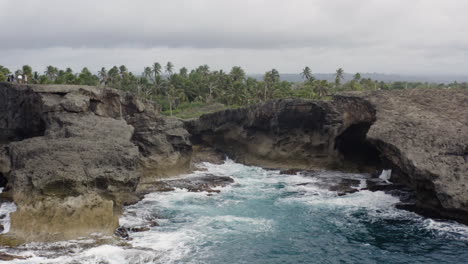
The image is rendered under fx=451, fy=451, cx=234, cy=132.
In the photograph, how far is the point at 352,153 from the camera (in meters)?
49.6

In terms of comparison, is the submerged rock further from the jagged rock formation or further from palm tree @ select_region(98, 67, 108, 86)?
palm tree @ select_region(98, 67, 108, 86)

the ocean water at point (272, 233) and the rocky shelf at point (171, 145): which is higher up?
the rocky shelf at point (171, 145)

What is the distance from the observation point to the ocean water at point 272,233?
25.2m

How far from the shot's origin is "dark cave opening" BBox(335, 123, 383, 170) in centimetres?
4794

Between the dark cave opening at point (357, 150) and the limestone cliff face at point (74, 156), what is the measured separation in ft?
57.5

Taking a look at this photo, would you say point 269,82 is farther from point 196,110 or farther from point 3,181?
point 3,181

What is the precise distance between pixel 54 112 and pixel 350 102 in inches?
1084

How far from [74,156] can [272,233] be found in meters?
14.7

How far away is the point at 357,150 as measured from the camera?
4944 cm

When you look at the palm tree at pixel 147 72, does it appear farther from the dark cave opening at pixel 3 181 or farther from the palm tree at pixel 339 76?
the dark cave opening at pixel 3 181

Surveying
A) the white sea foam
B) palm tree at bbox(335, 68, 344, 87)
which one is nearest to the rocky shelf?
the white sea foam

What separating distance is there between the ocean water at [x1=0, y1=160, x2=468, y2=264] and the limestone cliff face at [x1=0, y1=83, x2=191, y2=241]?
198cm

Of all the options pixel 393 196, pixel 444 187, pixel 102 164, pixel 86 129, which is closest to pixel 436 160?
pixel 444 187

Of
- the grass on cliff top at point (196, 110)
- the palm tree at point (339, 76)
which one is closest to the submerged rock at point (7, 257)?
the grass on cliff top at point (196, 110)
